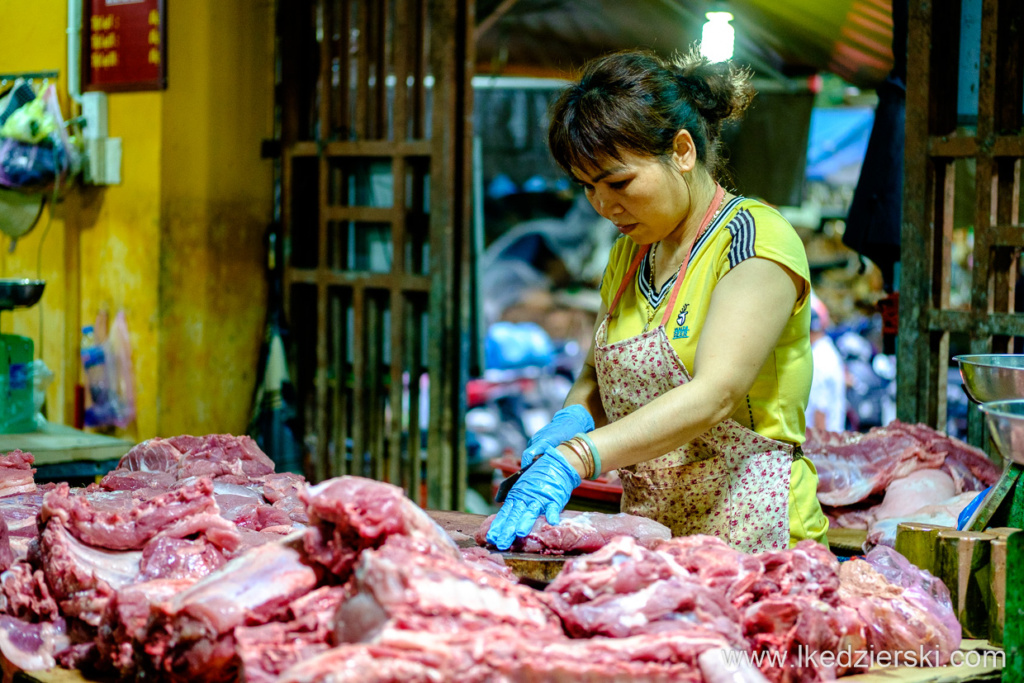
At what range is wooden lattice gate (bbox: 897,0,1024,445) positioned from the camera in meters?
3.97

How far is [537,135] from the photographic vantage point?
946cm

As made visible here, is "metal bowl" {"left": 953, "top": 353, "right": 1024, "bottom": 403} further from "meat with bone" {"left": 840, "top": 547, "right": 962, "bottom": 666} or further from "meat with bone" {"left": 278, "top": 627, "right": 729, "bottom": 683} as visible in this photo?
"meat with bone" {"left": 278, "top": 627, "right": 729, "bottom": 683}

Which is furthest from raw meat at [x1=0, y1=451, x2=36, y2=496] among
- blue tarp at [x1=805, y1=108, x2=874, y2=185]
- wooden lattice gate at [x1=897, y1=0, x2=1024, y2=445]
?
blue tarp at [x1=805, y1=108, x2=874, y2=185]

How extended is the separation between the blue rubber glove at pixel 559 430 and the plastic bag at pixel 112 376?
3.32 meters

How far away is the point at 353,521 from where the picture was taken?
74.1 inches

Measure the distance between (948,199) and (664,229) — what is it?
193cm

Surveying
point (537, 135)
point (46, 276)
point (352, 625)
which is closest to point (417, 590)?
point (352, 625)

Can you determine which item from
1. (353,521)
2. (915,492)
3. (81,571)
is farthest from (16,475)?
(915,492)

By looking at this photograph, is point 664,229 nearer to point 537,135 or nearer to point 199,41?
point 199,41

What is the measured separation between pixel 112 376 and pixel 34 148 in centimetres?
132

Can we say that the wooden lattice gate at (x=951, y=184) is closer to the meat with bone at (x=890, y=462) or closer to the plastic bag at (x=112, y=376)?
the meat with bone at (x=890, y=462)

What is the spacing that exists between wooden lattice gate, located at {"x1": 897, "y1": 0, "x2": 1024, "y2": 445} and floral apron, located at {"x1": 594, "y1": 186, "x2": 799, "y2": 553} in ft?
5.21

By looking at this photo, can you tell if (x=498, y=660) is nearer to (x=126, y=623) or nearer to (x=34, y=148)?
(x=126, y=623)

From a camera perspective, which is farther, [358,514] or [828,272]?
[828,272]
